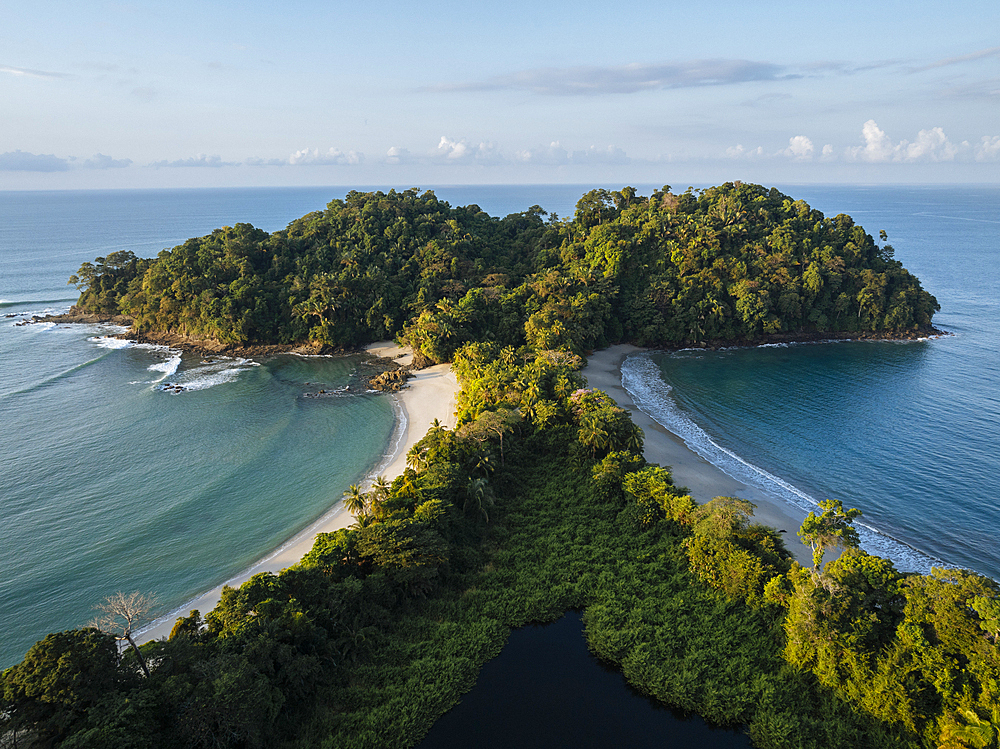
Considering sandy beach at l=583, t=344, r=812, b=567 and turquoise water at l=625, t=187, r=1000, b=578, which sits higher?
turquoise water at l=625, t=187, r=1000, b=578

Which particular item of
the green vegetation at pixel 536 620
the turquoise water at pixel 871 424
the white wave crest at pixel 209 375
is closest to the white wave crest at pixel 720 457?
the turquoise water at pixel 871 424

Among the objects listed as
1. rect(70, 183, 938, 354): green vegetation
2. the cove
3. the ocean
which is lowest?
the cove

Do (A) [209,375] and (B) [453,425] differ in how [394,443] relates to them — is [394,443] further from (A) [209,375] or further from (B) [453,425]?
(A) [209,375]

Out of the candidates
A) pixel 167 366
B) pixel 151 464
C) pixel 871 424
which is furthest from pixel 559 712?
pixel 167 366

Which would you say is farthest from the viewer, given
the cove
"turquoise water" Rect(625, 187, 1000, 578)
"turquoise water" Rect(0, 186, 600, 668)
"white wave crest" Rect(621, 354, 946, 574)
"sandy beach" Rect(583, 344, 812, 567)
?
"turquoise water" Rect(625, 187, 1000, 578)

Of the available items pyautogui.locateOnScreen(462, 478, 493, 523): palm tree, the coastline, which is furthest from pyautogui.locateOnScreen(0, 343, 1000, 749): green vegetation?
the coastline

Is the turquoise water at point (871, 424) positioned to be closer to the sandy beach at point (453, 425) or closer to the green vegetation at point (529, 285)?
the sandy beach at point (453, 425)

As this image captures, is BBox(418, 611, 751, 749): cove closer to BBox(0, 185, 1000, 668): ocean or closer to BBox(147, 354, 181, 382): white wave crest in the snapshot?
BBox(0, 185, 1000, 668): ocean
